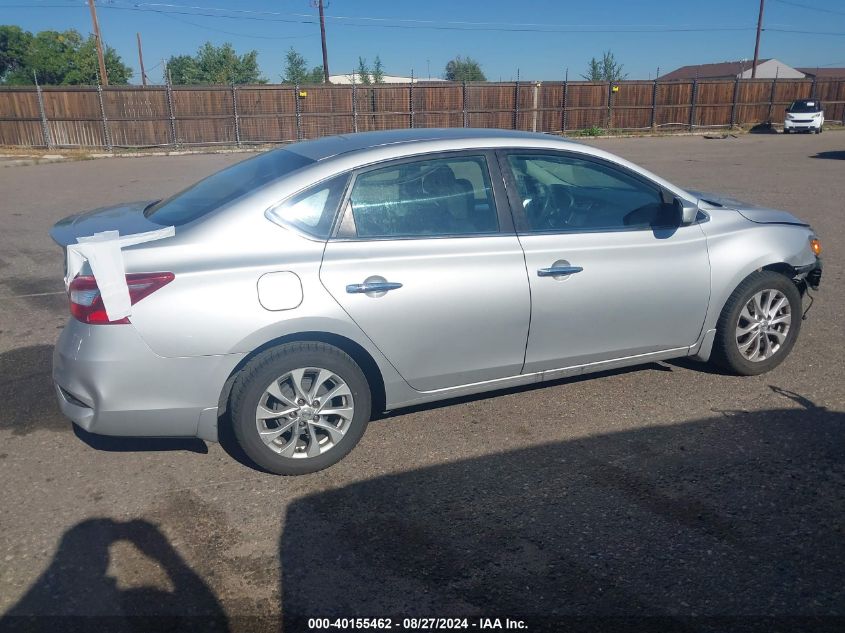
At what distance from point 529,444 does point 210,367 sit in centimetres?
177

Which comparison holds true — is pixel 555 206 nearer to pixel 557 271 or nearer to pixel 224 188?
pixel 557 271

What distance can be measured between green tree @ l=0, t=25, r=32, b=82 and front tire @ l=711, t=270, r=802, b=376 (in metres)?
68.2

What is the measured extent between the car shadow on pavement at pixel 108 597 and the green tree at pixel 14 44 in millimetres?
68115

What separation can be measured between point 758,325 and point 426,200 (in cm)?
240

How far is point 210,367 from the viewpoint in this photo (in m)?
3.43

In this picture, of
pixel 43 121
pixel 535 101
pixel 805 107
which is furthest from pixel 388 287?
pixel 805 107

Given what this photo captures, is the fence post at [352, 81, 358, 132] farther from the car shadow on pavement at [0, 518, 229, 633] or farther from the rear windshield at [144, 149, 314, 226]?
the car shadow on pavement at [0, 518, 229, 633]

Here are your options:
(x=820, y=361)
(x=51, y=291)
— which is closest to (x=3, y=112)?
(x=51, y=291)

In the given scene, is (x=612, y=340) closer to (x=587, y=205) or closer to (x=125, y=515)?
(x=587, y=205)

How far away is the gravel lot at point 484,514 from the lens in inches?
109

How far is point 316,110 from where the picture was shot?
29.8 meters

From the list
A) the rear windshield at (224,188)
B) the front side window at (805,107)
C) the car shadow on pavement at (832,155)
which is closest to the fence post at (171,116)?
the car shadow on pavement at (832,155)

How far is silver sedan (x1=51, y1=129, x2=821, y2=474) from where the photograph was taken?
3400 millimetres

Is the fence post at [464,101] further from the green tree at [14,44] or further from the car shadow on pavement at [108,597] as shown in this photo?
the green tree at [14,44]
